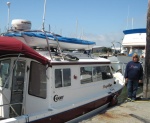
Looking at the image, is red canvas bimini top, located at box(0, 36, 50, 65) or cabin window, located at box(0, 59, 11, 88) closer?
red canvas bimini top, located at box(0, 36, 50, 65)

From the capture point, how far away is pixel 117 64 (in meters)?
16.9

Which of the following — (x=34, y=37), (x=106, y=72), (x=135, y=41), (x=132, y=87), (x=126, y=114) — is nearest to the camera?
(x=34, y=37)

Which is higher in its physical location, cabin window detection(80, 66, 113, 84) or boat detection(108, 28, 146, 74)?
boat detection(108, 28, 146, 74)

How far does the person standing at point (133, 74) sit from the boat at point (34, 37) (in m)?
2.69

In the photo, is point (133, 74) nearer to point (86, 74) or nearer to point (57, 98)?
point (86, 74)

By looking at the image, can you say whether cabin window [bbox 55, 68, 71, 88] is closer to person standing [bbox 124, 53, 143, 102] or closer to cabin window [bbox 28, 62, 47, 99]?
cabin window [bbox 28, 62, 47, 99]

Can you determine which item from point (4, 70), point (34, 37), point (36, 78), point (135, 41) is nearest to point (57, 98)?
point (36, 78)

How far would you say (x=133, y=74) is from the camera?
9.45m

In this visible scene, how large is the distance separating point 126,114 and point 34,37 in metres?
3.66

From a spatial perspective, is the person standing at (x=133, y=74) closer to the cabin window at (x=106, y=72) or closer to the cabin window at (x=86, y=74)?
the cabin window at (x=106, y=72)

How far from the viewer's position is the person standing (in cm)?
945

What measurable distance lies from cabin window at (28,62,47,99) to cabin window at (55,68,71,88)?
349mm

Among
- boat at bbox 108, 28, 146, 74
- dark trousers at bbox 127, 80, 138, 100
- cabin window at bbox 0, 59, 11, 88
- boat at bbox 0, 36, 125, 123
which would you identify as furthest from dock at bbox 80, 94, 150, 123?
boat at bbox 108, 28, 146, 74

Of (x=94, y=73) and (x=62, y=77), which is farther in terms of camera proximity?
(x=94, y=73)
